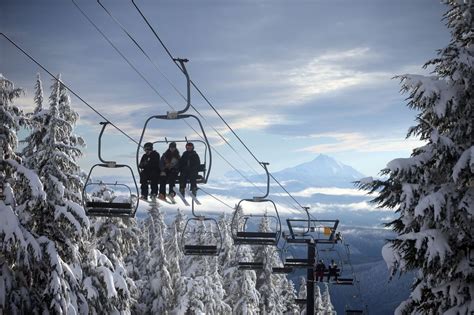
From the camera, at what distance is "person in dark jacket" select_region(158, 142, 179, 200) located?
17422 millimetres

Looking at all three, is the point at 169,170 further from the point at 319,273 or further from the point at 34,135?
the point at 319,273

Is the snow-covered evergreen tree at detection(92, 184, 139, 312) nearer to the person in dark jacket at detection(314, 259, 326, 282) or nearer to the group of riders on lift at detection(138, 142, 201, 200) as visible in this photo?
the group of riders on lift at detection(138, 142, 201, 200)

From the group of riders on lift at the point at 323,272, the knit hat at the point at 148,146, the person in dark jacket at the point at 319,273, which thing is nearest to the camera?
the knit hat at the point at 148,146

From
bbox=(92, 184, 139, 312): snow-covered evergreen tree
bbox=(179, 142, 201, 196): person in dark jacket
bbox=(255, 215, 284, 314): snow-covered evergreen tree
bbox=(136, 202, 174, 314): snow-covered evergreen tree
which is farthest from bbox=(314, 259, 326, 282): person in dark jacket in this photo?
bbox=(255, 215, 284, 314): snow-covered evergreen tree

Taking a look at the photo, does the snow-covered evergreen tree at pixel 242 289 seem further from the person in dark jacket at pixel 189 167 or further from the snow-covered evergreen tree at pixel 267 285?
the person in dark jacket at pixel 189 167

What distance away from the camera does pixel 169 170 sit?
57.5 ft

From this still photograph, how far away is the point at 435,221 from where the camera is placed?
12.1 m

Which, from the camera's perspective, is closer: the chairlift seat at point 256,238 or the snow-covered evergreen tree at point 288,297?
the chairlift seat at point 256,238

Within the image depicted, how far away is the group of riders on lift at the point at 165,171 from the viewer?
56.9 feet

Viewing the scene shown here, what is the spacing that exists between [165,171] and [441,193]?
8.97 metres

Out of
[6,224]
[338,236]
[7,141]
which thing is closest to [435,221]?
[6,224]

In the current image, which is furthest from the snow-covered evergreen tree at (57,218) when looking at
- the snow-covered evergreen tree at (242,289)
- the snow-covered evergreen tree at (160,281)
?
the snow-covered evergreen tree at (242,289)

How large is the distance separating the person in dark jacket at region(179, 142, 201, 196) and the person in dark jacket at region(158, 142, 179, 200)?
0.23 metres

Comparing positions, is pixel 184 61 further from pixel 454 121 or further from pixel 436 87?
pixel 454 121
